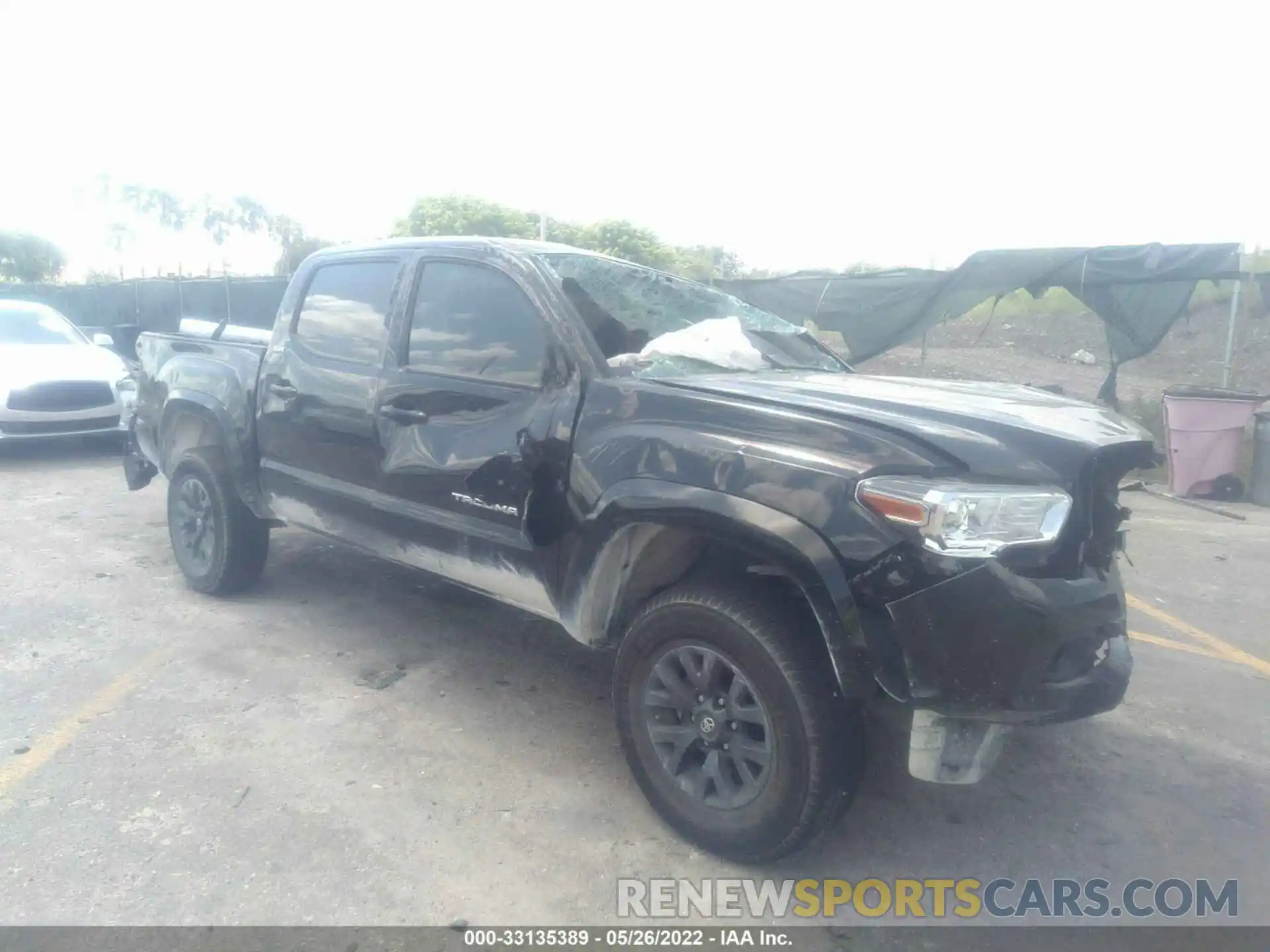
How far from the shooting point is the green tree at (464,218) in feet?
81.7

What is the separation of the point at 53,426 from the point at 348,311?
246 inches

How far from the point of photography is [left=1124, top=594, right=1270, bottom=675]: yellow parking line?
176 inches

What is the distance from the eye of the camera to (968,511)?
2.39 m

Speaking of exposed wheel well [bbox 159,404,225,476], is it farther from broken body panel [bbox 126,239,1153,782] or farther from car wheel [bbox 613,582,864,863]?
car wheel [bbox 613,582,864,863]

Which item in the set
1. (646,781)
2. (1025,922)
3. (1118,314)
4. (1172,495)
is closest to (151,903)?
(646,781)

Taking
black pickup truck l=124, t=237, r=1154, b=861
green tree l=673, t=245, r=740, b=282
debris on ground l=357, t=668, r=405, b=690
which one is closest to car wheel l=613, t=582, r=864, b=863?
black pickup truck l=124, t=237, r=1154, b=861

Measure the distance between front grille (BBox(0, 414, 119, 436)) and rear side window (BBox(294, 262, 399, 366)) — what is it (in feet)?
19.2

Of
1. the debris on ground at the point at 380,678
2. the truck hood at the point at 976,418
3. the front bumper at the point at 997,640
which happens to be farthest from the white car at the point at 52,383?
the front bumper at the point at 997,640

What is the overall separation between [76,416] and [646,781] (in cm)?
819

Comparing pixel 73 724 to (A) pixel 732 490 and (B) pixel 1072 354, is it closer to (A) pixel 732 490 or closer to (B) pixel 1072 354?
(A) pixel 732 490

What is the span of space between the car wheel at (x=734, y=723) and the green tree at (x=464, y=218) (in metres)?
22.7

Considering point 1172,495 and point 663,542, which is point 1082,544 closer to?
point 663,542

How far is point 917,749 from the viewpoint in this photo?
2.54m

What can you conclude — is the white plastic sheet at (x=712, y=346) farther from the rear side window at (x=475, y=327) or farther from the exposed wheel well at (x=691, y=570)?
the exposed wheel well at (x=691, y=570)
